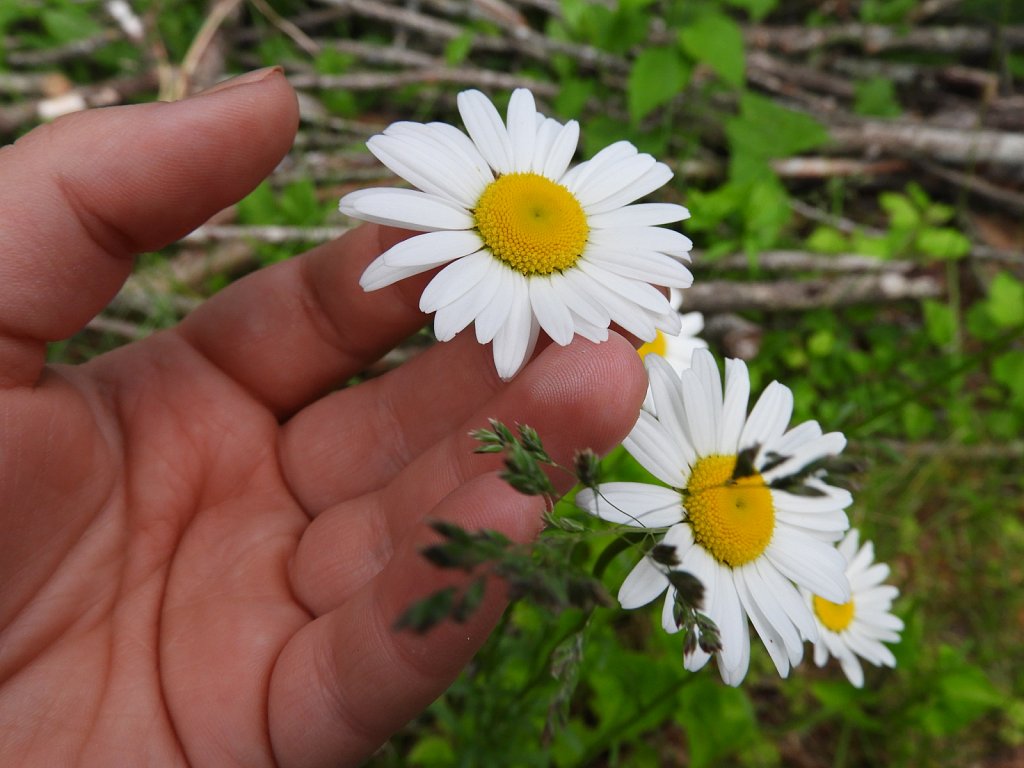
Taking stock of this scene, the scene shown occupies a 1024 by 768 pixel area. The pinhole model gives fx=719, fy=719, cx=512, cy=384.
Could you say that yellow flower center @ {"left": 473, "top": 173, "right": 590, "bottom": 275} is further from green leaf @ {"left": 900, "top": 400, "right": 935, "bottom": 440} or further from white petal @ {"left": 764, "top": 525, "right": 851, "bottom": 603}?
green leaf @ {"left": 900, "top": 400, "right": 935, "bottom": 440}

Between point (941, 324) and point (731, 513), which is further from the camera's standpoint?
point (941, 324)

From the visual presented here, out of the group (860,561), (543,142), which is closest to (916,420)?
(860,561)

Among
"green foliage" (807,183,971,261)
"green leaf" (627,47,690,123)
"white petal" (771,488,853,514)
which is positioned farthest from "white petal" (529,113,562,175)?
"green foliage" (807,183,971,261)

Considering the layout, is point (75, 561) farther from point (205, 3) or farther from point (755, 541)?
point (205, 3)

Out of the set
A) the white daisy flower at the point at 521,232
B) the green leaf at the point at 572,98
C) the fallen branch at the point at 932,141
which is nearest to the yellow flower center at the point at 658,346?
the white daisy flower at the point at 521,232

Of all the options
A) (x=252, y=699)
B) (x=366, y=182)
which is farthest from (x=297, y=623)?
(x=366, y=182)

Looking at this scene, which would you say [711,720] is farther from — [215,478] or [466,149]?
[466,149]

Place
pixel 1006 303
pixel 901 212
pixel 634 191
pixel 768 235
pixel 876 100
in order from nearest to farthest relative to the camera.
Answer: pixel 634 191, pixel 1006 303, pixel 768 235, pixel 901 212, pixel 876 100
